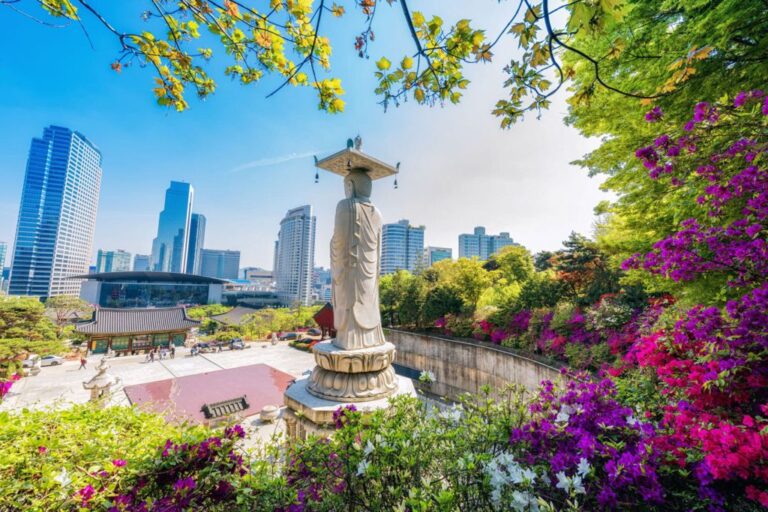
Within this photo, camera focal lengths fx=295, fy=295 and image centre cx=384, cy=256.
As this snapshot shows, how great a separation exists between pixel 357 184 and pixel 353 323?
200 centimetres

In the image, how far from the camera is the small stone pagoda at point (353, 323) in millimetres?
3516

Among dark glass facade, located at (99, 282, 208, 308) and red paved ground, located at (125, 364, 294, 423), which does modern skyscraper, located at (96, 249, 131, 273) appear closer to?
dark glass facade, located at (99, 282, 208, 308)

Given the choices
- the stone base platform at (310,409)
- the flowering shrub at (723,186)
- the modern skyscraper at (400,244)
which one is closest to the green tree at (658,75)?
the flowering shrub at (723,186)

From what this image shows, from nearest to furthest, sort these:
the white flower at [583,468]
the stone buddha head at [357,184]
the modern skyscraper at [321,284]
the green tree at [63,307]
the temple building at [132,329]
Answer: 1. the white flower at [583,468]
2. the stone buddha head at [357,184]
3. the temple building at [132,329]
4. the green tree at [63,307]
5. the modern skyscraper at [321,284]

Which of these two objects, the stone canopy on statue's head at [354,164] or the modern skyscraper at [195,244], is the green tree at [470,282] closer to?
the stone canopy on statue's head at [354,164]

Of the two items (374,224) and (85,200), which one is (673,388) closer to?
(374,224)

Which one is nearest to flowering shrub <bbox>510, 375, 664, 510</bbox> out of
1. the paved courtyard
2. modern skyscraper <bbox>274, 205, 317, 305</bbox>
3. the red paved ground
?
the red paved ground

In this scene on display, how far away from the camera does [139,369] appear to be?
44.8 ft

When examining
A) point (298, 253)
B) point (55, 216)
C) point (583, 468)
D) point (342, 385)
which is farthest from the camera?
point (298, 253)

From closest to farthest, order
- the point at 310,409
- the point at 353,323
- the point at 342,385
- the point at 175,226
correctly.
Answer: the point at 310,409 < the point at 342,385 < the point at 353,323 < the point at 175,226

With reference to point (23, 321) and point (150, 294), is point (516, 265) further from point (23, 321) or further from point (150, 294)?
point (150, 294)

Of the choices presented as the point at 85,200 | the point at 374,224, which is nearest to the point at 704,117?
the point at 374,224

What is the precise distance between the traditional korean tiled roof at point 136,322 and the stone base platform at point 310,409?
19.7 meters

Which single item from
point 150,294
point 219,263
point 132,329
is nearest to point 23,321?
point 132,329
